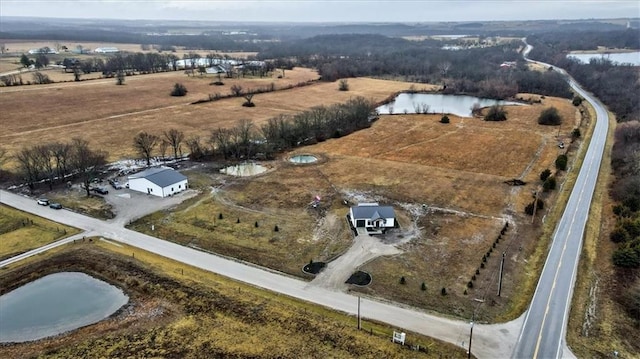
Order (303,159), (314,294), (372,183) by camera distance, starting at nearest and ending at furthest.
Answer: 1. (314,294)
2. (372,183)
3. (303,159)

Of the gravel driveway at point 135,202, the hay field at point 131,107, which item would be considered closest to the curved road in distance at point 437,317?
the gravel driveway at point 135,202

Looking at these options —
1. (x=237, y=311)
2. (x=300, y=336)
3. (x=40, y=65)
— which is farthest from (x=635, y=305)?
(x=40, y=65)

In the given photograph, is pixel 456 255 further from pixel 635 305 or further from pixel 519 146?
pixel 519 146

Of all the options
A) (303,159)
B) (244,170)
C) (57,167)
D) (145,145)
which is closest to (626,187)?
(303,159)

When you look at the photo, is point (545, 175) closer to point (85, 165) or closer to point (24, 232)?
point (85, 165)

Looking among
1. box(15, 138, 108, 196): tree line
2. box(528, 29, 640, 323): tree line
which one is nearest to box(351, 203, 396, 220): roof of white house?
box(528, 29, 640, 323): tree line

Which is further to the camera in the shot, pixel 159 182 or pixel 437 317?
pixel 159 182

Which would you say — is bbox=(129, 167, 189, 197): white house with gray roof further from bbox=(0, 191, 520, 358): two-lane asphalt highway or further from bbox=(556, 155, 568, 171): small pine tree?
bbox=(556, 155, 568, 171): small pine tree
